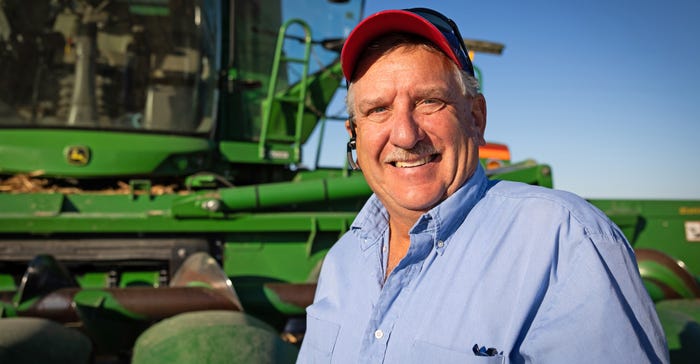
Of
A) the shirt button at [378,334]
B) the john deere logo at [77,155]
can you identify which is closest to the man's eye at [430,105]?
the shirt button at [378,334]

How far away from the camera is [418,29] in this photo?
4.41ft

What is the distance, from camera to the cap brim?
1308 mm

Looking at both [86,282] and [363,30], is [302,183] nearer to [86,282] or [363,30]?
[86,282]

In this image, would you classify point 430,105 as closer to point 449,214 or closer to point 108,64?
point 449,214

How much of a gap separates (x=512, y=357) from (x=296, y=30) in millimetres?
4514

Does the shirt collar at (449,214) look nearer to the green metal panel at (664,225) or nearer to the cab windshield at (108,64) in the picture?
the cab windshield at (108,64)

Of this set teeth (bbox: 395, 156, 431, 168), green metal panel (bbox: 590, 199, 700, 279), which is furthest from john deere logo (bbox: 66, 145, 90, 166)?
green metal panel (bbox: 590, 199, 700, 279)

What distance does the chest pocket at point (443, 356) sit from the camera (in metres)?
1.03

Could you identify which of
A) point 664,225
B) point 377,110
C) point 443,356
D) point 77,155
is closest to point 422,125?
point 377,110

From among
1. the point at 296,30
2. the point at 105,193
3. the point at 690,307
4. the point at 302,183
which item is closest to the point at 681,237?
the point at 690,307

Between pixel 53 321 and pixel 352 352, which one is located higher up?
pixel 352 352

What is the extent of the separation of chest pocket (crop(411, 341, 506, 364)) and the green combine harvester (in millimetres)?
1901

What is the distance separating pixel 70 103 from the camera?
13.5 ft

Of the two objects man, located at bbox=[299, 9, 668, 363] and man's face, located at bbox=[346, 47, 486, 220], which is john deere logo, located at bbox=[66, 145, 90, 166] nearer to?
man, located at bbox=[299, 9, 668, 363]
